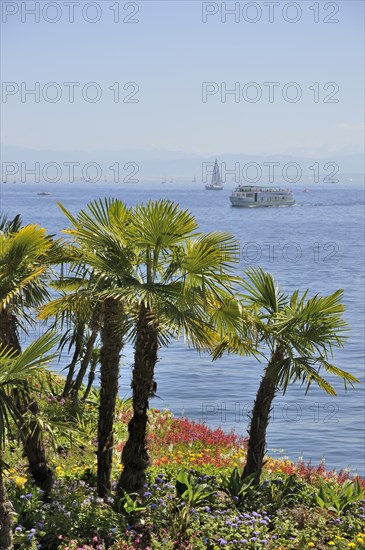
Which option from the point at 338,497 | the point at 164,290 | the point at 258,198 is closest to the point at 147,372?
the point at 164,290

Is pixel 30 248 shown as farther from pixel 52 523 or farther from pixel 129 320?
pixel 52 523

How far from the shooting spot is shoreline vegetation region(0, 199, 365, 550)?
11.2 meters

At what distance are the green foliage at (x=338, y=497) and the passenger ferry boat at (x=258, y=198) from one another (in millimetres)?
148983

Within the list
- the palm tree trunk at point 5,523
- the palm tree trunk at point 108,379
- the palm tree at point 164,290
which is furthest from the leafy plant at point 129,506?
the palm tree trunk at point 5,523

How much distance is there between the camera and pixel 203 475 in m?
13.7

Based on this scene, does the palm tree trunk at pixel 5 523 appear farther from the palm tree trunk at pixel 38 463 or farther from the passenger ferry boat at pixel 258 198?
the passenger ferry boat at pixel 258 198

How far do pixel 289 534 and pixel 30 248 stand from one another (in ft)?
16.4

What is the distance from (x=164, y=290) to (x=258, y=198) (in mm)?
157964

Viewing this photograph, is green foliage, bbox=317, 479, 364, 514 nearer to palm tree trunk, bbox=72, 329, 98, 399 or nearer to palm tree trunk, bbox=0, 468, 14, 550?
palm tree trunk, bbox=0, 468, 14, 550

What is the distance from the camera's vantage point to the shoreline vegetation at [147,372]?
11206mm

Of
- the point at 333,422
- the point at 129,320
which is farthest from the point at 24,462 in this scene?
the point at 333,422

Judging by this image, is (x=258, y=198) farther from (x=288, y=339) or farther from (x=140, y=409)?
(x=140, y=409)

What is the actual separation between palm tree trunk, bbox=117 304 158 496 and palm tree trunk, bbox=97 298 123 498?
0.27 m

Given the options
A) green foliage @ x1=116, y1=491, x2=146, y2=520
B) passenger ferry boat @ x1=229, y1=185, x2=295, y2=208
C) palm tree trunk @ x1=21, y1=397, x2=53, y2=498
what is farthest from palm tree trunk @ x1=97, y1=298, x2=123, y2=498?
passenger ferry boat @ x1=229, y1=185, x2=295, y2=208
